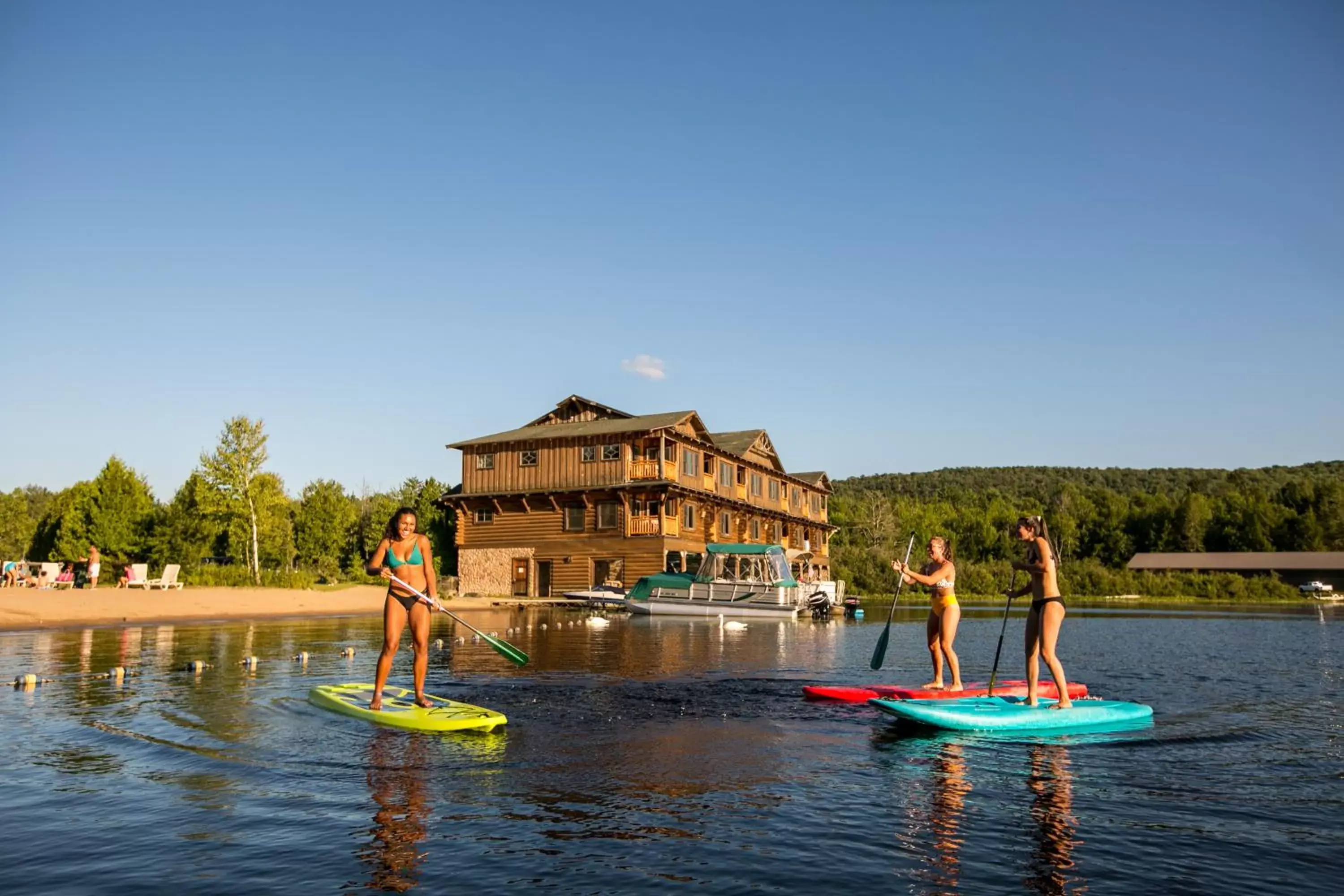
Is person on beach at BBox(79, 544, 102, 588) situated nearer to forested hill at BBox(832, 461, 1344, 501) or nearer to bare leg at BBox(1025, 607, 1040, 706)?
bare leg at BBox(1025, 607, 1040, 706)

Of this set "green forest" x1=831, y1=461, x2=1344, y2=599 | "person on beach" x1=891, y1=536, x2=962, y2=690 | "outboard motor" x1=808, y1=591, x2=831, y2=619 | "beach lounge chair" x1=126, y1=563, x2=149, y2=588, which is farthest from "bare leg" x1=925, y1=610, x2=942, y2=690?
"green forest" x1=831, y1=461, x2=1344, y2=599

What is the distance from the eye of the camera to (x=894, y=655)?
73.2ft

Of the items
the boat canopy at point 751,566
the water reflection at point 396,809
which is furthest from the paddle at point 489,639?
the boat canopy at point 751,566

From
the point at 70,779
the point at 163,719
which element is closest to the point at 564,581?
the point at 163,719

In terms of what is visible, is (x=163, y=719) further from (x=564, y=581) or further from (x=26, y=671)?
(x=564, y=581)

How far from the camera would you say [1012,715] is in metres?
11.4

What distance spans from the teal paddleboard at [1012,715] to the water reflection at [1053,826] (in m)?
0.81

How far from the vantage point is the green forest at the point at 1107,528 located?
247ft

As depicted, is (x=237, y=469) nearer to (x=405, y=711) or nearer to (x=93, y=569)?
(x=93, y=569)

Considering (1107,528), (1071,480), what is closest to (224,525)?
(1107,528)

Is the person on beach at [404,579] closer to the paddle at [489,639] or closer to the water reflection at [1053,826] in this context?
the paddle at [489,639]

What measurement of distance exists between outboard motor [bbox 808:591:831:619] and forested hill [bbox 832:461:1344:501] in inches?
3952

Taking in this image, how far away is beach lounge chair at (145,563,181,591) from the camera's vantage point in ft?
124

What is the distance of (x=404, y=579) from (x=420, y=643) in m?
0.82
